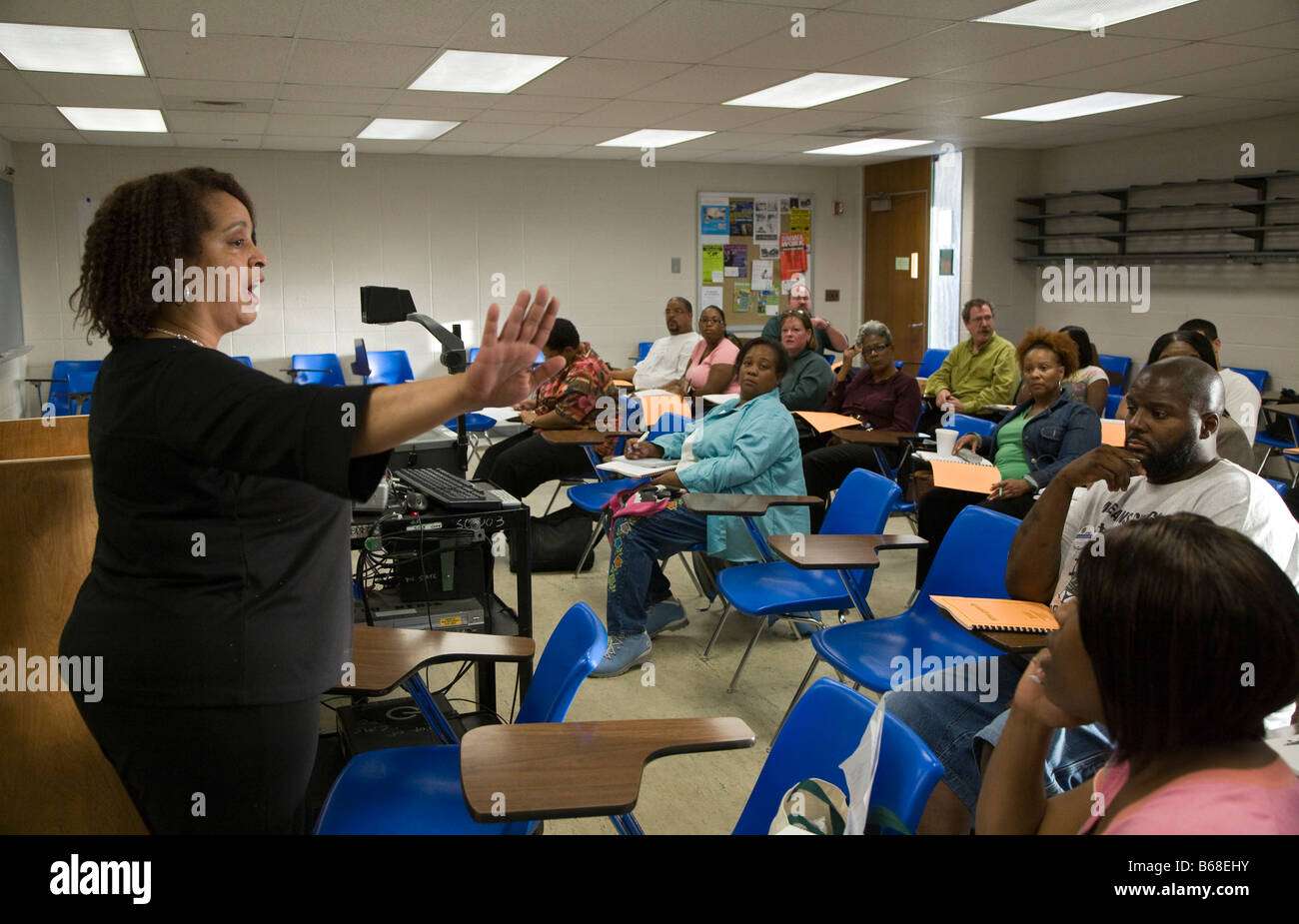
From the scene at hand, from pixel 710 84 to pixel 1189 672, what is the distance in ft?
17.1

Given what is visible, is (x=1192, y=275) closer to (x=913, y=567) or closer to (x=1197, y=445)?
(x=913, y=567)

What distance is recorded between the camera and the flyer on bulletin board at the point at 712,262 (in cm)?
1036

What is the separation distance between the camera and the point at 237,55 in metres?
4.80

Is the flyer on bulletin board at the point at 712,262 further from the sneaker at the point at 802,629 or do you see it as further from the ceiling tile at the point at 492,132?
the sneaker at the point at 802,629

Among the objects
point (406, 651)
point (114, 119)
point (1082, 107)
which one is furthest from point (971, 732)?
point (114, 119)

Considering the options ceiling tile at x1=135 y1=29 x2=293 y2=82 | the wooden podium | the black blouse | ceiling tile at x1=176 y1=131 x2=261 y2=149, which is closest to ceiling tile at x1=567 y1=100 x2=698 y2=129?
ceiling tile at x1=135 y1=29 x2=293 y2=82

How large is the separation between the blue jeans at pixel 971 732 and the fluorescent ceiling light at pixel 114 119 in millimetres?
6286

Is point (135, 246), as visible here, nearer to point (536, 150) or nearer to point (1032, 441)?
point (1032, 441)

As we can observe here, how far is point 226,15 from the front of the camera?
4.05 meters

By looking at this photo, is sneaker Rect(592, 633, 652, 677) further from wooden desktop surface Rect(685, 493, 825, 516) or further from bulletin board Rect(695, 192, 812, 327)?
bulletin board Rect(695, 192, 812, 327)

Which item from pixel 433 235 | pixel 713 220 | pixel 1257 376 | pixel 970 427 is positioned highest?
pixel 713 220
